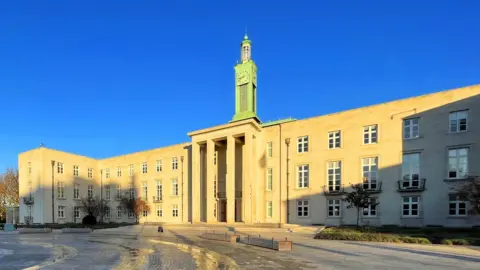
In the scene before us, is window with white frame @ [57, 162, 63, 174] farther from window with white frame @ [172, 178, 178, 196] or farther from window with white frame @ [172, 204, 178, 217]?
window with white frame @ [172, 204, 178, 217]

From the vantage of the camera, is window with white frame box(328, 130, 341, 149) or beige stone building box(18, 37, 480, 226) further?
window with white frame box(328, 130, 341, 149)

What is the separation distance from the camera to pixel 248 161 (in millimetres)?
36156

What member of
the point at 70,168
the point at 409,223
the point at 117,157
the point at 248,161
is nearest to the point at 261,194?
the point at 248,161

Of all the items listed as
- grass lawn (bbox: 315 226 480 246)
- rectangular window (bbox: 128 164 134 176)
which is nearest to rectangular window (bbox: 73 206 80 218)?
rectangular window (bbox: 128 164 134 176)

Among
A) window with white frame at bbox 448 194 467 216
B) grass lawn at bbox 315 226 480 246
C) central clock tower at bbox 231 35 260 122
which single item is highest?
central clock tower at bbox 231 35 260 122

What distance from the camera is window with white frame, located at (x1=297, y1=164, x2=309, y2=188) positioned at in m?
33.9

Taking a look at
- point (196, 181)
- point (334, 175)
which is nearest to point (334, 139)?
point (334, 175)

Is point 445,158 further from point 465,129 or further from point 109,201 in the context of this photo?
point 109,201

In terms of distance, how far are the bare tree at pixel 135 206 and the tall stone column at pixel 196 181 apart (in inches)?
390

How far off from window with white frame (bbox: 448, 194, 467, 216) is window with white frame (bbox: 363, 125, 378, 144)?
7.53 metres

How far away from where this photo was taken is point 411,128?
28.8 m

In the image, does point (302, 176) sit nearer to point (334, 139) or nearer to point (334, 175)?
point (334, 175)

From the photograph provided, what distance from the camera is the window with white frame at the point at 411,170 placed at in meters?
28.2

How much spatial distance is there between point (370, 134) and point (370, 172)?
137 inches
